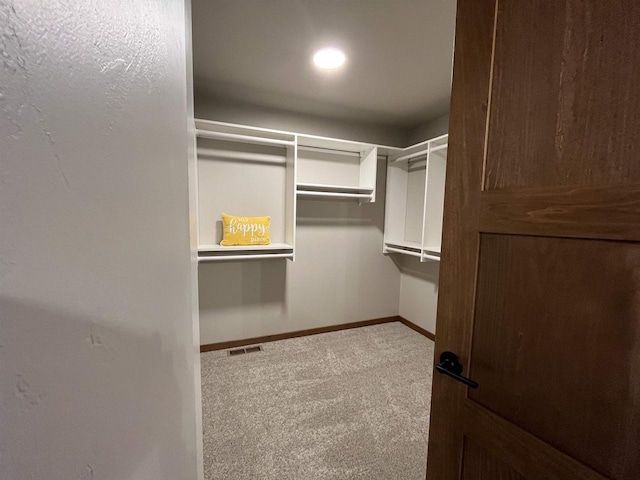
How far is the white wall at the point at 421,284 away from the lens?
120 inches

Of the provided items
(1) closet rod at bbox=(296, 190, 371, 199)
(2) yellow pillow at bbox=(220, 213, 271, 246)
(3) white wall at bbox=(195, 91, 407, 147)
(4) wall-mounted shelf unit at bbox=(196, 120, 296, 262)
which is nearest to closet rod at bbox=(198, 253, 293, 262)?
(4) wall-mounted shelf unit at bbox=(196, 120, 296, 262)

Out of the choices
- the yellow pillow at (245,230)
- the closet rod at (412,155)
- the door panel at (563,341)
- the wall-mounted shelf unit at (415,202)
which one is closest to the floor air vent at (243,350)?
the yellow pillow at (245,230)

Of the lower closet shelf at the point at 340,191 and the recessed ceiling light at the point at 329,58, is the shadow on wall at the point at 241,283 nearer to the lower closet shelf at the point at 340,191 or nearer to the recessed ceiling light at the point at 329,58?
the lower closet shelf at the point at 340,191

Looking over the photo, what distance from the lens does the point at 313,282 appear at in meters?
3.15

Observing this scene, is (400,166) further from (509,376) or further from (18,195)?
(18,195)

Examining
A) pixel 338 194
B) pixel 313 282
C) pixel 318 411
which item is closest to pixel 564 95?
pixel 318 411

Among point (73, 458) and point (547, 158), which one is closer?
point (73, 458)

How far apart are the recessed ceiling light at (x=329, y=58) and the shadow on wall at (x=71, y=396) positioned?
6.63 ft

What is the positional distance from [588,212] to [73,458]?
0.90 metres

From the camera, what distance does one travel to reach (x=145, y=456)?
0.42 metres

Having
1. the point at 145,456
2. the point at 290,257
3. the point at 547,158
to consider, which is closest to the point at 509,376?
the point at 547,158

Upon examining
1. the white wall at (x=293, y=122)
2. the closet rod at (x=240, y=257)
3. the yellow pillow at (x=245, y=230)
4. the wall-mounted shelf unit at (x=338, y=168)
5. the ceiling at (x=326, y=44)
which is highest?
the ceiling at (x=326, y=44)

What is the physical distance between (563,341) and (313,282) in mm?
2601

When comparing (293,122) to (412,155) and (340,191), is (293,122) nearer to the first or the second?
(340,191)
